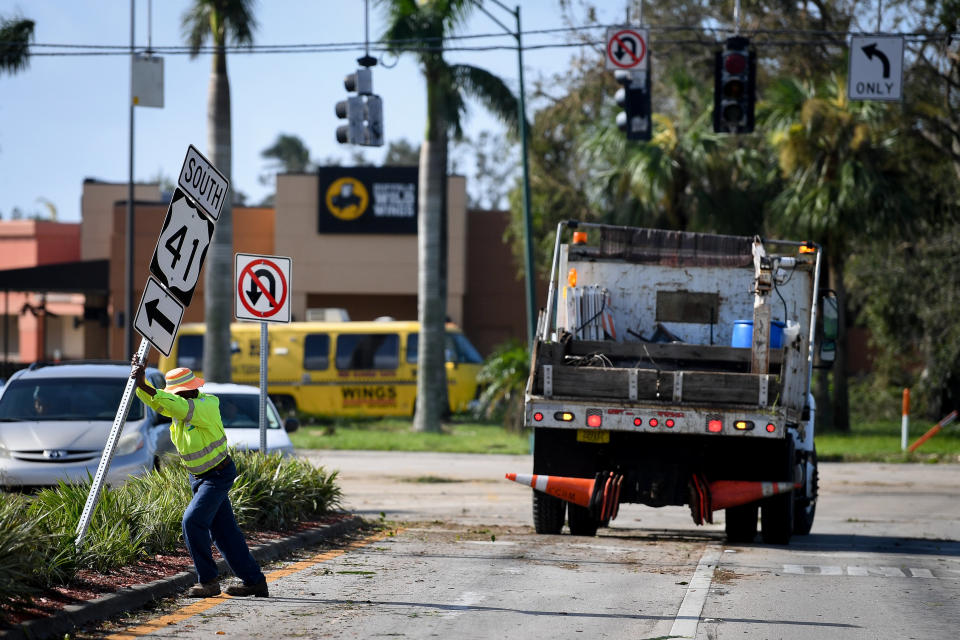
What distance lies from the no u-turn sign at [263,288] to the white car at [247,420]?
2.79 metres

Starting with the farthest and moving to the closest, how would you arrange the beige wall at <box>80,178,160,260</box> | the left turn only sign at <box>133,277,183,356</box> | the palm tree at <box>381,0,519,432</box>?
the beige wall at <box>80,178,160,260</box> → the palm tree at <box>381,0,519,432</box> → the left turn only sign at <box>133,277,183,356</box>

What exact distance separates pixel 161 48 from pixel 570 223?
1273 centimetres

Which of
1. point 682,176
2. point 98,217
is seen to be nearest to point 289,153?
point 98,217

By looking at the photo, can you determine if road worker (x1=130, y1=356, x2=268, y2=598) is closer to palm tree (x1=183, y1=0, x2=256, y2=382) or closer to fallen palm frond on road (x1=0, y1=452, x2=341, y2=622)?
fallen palm frond on road (x1=0, y1=452, x2=341, y2=622)

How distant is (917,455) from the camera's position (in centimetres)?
2467

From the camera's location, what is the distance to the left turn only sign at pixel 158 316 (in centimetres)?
909

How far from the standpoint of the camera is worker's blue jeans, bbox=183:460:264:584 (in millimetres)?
8344

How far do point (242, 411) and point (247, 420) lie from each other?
0.19 m

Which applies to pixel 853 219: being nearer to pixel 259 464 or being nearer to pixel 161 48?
pixel 161 48

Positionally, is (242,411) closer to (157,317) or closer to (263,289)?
(263,289)

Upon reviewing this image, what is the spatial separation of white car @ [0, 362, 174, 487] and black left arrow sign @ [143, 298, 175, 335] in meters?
3.09

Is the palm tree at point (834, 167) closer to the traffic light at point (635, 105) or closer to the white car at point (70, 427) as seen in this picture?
the traffic light at point (635, 105)

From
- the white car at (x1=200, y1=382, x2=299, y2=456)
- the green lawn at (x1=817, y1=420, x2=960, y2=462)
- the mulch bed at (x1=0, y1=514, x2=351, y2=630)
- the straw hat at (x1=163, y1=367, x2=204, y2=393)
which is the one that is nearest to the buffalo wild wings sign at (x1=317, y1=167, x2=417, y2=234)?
the green lawn at (x1=817, y1=420, x2=960, y2=462)

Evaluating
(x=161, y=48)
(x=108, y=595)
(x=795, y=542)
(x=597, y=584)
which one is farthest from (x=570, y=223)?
(x=161, y=48)
